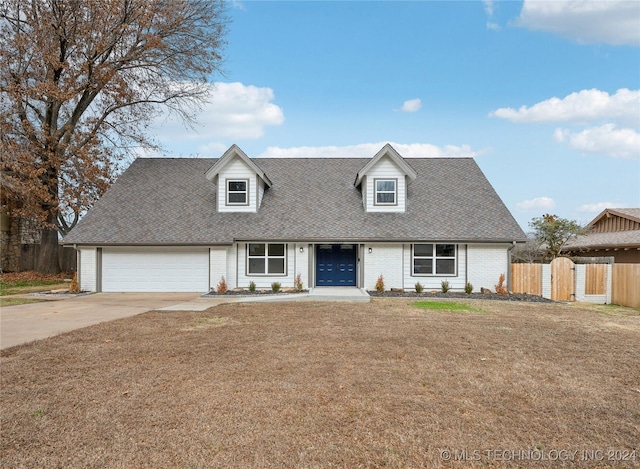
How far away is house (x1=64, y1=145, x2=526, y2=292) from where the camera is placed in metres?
17.4

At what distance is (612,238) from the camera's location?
941 inches

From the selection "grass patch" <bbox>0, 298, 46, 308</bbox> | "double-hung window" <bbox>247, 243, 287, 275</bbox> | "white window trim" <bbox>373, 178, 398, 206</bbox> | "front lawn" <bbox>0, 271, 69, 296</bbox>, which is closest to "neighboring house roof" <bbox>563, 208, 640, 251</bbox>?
"white window trim" <bbox>373, 178, 398, 206</bbox>

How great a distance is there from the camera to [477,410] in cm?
474

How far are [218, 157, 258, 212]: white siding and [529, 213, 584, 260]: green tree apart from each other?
15.8m

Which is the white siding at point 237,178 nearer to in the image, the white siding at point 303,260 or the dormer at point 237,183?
the dormer at point 237,183

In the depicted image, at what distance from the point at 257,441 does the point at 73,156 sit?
888 inches

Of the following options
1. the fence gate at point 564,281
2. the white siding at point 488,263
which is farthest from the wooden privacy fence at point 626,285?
the white siding at point 488,263

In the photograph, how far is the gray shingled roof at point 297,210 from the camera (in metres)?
17.5

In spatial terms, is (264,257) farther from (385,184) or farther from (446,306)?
(446,306)

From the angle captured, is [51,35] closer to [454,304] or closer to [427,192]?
[427,192]

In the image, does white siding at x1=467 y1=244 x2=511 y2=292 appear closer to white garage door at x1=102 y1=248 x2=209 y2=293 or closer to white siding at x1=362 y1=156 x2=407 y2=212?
white siding at x1=362 y1=156 x2=407 y2=212

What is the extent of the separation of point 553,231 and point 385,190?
10.7 m

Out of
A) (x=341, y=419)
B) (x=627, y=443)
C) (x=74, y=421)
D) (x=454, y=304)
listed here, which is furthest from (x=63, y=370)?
(x=454, y=304)

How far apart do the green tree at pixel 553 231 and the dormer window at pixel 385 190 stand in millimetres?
9680
